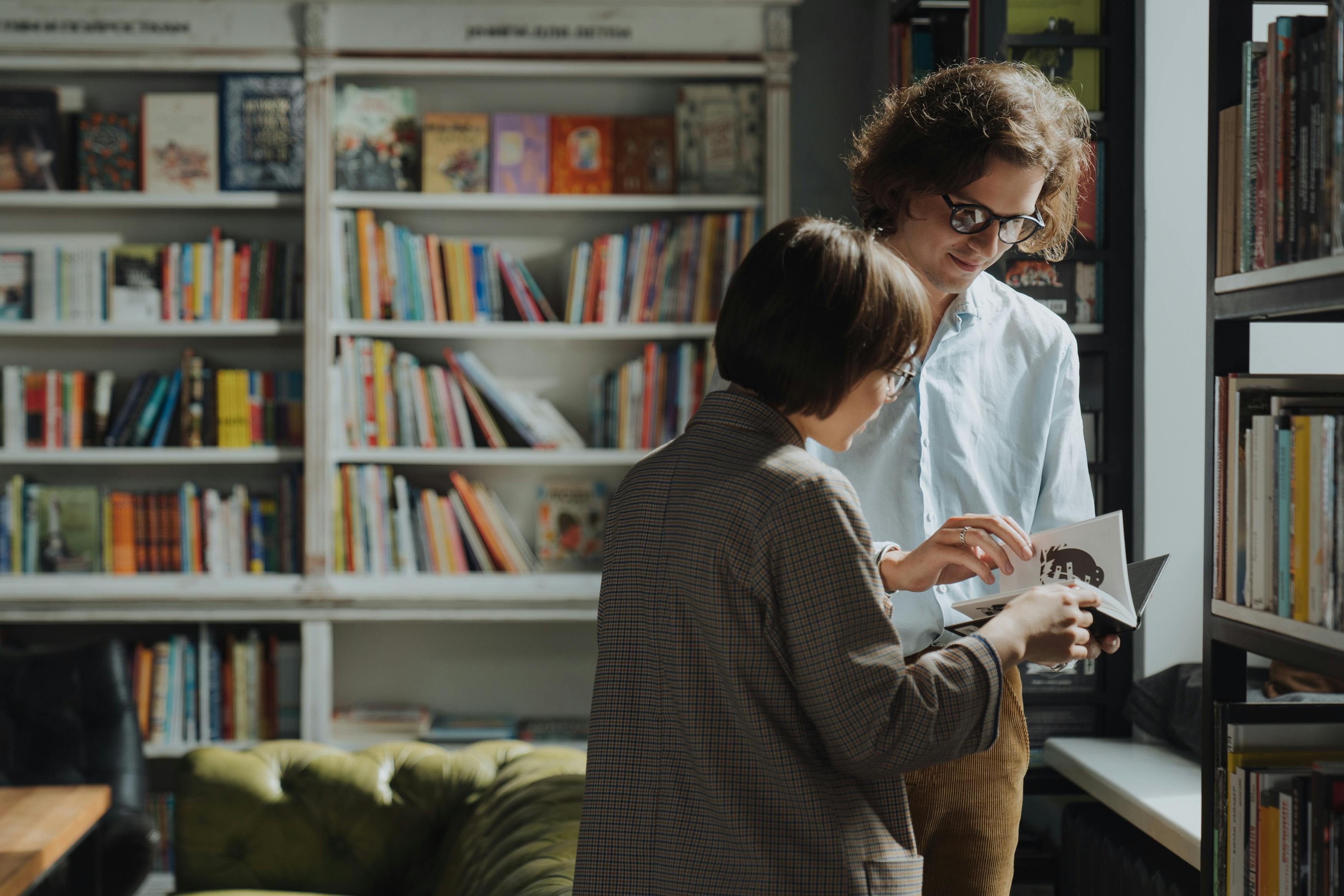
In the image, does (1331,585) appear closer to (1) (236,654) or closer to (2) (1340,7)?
(2) (1340,7)

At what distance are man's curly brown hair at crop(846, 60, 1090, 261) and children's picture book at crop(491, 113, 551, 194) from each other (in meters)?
1.80

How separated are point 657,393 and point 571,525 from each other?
46 cm

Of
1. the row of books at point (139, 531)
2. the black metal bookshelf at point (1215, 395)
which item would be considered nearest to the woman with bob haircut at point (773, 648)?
the black metal bookshelf at point (1215, 395)

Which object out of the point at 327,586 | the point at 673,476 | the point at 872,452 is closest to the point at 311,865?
the point at 327,586

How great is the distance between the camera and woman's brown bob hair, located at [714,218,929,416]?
0.83 m

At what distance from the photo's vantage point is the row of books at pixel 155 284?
2.94 metres

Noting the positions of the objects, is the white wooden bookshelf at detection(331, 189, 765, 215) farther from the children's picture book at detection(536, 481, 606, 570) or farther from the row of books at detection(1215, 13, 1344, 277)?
the row of books at detection(1215, 13, 1344, 277)

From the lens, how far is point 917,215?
1.22m

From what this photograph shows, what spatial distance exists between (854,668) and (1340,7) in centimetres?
72

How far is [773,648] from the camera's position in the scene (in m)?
0.79

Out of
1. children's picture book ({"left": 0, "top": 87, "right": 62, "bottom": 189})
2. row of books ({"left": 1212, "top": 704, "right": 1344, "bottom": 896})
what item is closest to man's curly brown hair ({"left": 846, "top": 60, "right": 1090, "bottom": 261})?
→ row of books ({"left": 1212, "top": 704, "right": 1344, "bottom": 896})

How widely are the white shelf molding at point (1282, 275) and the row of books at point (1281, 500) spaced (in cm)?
10

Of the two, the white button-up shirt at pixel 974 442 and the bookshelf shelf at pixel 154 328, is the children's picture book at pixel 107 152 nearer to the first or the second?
the bookshelf shelf at pixel 154 328

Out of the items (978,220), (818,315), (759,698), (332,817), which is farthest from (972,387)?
(332,817)
